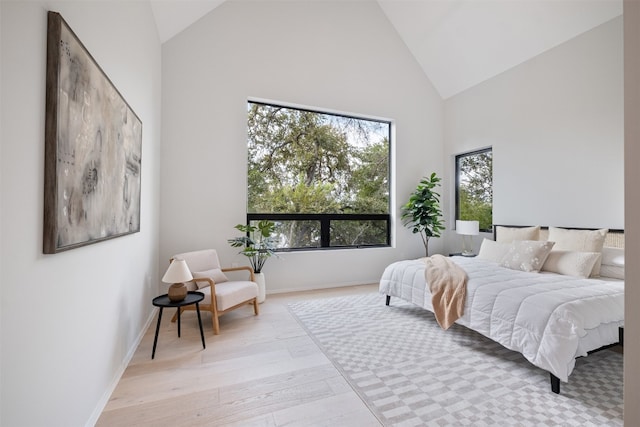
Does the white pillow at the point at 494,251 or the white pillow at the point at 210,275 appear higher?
the white pillow at the point at 494,251

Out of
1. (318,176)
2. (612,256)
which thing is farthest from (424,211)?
(612,256)

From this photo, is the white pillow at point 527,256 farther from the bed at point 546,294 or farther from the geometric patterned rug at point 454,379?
the geometric patterned rug at point 454,379

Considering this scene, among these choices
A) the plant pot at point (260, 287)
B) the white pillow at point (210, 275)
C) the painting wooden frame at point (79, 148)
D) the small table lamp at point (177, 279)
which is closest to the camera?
the painting wooden frame at point (79, 148)

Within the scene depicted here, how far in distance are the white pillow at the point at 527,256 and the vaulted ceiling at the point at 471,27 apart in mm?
2657

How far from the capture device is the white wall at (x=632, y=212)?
2.56 feet

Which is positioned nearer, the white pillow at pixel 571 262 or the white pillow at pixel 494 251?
the white pillow at pixel 571 262

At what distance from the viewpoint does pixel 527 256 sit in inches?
124

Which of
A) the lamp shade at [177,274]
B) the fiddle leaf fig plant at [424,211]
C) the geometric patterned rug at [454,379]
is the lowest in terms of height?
the geometric patterned rug at [454,379]

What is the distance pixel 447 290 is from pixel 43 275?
9.32ft

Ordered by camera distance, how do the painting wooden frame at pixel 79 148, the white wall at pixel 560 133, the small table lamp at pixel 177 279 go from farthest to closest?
the white wall at pixel 560 133
the small table lamp at pixel 177 279
the painting wooden frame at pixel 79 148

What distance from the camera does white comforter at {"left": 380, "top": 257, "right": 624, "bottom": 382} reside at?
6.29 ft

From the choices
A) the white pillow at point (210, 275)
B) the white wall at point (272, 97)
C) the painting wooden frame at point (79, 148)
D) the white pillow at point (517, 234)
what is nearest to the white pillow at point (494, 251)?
the white pillow at point (517, 234)

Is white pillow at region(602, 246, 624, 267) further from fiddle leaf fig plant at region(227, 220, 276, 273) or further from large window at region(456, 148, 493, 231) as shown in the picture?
fiddle leaf fig plant at region(227, 220, 276, 273)

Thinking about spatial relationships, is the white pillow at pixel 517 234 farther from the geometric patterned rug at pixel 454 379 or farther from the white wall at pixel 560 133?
the geometric patterned rug at pixel 454 379
